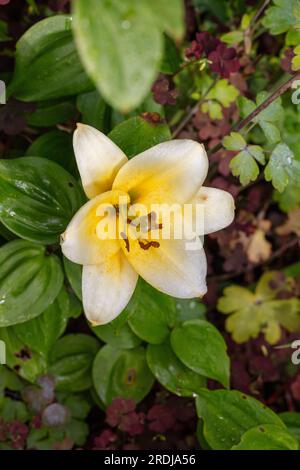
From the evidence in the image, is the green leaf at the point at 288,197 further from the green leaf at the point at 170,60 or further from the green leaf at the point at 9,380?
the green leaf at the point at 9,380

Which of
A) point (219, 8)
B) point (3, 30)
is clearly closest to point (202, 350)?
point (3, 30)

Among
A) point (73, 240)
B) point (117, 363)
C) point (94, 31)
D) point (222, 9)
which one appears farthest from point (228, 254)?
point (94, 31)

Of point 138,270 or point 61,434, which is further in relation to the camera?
point 61,434

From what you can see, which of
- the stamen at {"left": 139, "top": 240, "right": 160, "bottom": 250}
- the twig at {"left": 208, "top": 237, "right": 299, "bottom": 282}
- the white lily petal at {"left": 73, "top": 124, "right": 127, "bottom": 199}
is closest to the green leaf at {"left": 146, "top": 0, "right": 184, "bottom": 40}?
the white lily petal at {"left": 73, "top": 124, "right": 127, "bottom": 199}

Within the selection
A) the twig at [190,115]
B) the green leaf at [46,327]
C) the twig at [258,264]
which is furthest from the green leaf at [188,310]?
the twig at [190,115]

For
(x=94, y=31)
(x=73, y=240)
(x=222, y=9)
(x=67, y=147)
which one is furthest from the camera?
(x=222, y=9)

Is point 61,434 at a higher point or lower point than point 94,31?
lower

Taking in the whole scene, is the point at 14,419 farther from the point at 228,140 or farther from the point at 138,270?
the point at 228,140

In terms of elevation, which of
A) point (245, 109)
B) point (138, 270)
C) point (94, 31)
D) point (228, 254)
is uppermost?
point (94, 31)
